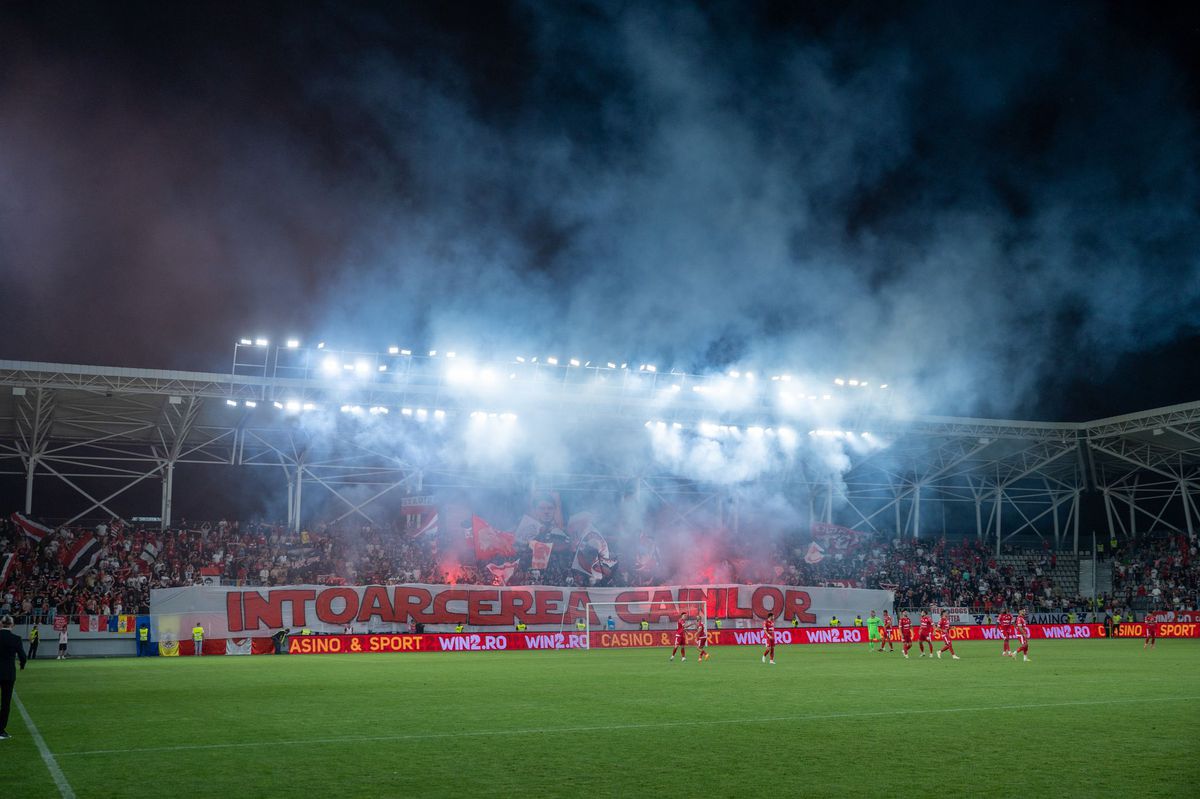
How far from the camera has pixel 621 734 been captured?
12664 millimetres

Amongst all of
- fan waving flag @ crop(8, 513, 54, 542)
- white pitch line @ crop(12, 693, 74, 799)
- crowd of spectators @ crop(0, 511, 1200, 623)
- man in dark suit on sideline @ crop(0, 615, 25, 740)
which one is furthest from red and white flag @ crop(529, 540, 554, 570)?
man in dark suit on sideline @ crop(0, 615, 25, 740)

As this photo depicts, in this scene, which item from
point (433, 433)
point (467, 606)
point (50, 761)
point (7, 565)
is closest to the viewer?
point (50, 761)

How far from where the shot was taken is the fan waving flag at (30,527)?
41188mm

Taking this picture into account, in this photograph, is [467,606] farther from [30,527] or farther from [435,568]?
[30,527]

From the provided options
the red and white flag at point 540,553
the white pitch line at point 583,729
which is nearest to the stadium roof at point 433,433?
the red and white flag at point 540,553

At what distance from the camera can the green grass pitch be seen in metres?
9.27

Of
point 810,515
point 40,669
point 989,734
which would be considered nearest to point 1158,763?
point 989,734

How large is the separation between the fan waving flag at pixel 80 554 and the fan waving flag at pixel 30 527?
1183mm

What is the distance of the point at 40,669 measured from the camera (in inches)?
1117

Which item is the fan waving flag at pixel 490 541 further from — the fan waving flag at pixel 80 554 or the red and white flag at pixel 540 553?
the fan waving flag at pixel 80 554

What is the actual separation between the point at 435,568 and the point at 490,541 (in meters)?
3.75

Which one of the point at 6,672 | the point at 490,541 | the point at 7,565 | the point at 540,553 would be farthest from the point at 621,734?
the point at 490,541

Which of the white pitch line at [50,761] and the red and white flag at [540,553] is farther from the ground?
the red and white flag at [540,553]

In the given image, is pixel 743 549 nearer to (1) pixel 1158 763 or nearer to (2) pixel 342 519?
(2) pixel 342 519
